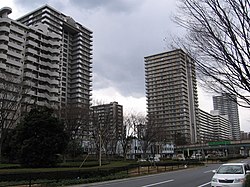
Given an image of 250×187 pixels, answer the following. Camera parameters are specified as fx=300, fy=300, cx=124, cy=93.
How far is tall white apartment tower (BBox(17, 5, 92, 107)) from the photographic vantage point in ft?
323

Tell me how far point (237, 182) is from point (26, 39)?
249 feet

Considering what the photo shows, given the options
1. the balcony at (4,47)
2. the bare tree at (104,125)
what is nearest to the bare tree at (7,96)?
the bare tree at (104,125)

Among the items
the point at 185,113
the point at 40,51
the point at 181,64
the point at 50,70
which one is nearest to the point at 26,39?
the point at 40,51

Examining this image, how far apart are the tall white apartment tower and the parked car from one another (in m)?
82.9

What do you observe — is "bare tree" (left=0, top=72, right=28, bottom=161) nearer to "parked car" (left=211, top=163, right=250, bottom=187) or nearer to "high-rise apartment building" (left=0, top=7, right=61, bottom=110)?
"parked car" (left=211, top=163, right=250, bottom=187)

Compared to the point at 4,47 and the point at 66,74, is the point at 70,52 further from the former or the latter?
the point at 4,47

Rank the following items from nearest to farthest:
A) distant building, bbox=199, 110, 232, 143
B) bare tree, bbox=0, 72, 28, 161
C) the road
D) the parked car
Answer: the parked car → the road → bare tree, bbox=0, 72, 28, 161 → distant building, bbox=199, 110, 232, 143

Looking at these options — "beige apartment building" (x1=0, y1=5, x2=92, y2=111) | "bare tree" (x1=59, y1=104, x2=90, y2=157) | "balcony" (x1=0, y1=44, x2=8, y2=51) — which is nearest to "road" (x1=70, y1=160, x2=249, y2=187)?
"bare tree" (x1=59, y1=104, x2=90, y2=157)

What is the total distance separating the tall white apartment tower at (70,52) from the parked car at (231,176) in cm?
8295

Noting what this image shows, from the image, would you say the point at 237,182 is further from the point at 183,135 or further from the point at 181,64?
the point at 183,135

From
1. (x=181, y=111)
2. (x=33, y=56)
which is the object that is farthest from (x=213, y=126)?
(x=33, y=56)

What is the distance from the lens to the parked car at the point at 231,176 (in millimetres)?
12453

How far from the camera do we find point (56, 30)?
9825 cm

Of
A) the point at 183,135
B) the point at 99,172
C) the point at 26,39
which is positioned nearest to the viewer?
the point at 99,172
